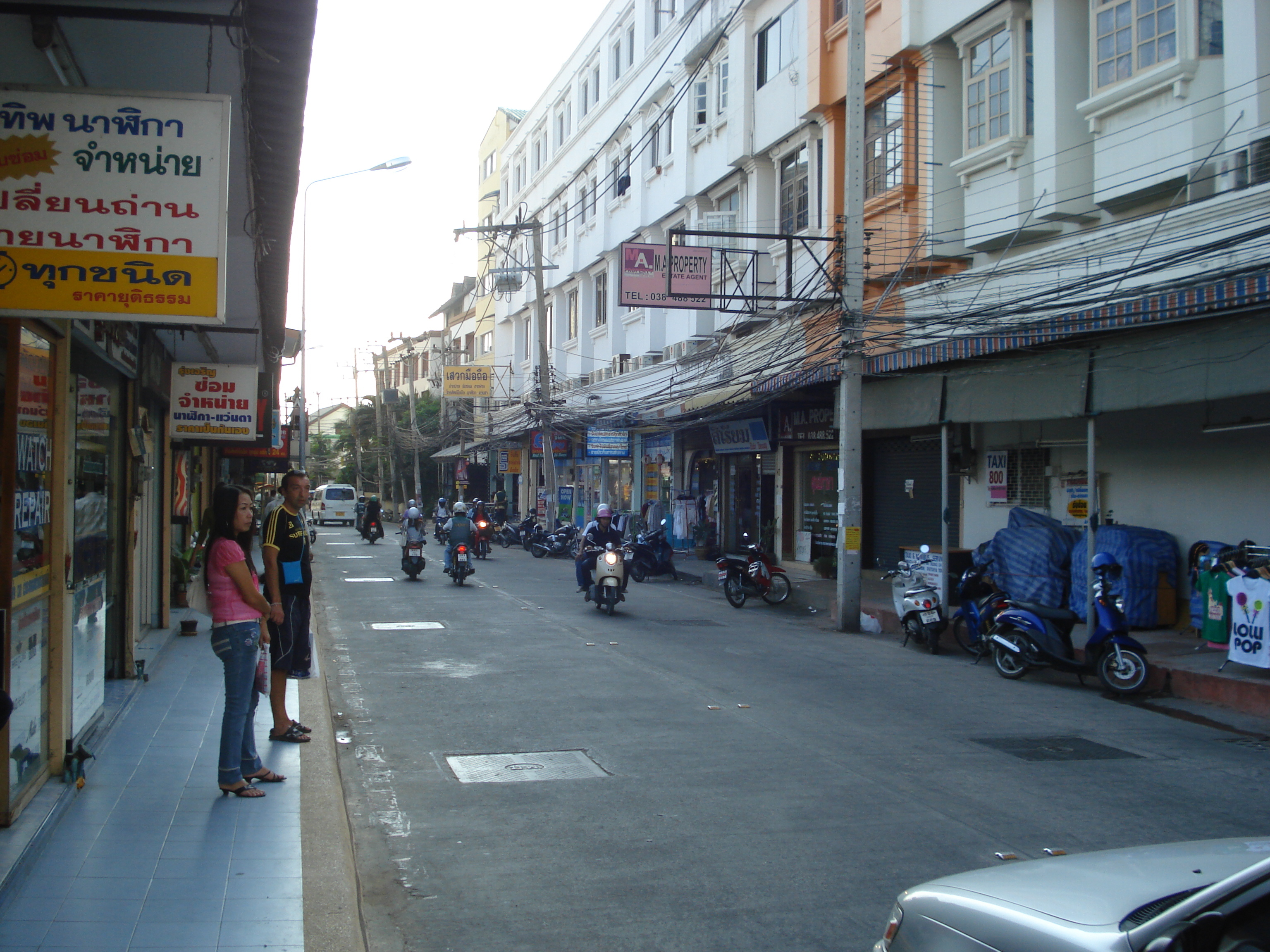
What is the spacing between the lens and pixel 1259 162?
1151 cm

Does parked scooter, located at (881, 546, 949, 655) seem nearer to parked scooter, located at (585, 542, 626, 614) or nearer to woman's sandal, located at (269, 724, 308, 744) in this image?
parked scooter, located at (585, 542, 626, 614)

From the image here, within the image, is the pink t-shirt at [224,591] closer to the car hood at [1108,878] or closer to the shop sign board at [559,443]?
the car hood at [1108,878]

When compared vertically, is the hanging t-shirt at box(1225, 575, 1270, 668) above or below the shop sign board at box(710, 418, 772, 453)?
below

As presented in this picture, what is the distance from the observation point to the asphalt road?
15.6 ft

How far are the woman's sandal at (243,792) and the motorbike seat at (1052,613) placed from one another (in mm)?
8265

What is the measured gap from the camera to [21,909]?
4.34 metres

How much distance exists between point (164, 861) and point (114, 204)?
3016 mm

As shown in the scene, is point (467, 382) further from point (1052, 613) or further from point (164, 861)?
point (164, 861)

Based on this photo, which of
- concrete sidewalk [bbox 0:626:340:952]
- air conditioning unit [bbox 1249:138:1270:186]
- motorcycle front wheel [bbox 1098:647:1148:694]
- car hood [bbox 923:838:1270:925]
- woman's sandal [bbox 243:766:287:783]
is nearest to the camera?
car hood [bbox 923:838:1270:925]

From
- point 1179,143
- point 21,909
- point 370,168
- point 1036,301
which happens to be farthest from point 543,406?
point 21,909

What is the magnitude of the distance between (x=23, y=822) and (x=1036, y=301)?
1251 centimetres

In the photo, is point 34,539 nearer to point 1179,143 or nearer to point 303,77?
point 303,77

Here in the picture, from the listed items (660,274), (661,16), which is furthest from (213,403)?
(661,16)

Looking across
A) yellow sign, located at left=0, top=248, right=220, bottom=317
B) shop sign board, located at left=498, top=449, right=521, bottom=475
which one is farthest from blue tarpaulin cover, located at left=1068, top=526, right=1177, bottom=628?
shop sign board, located at left=498, top=449, right=521, bottom=475
